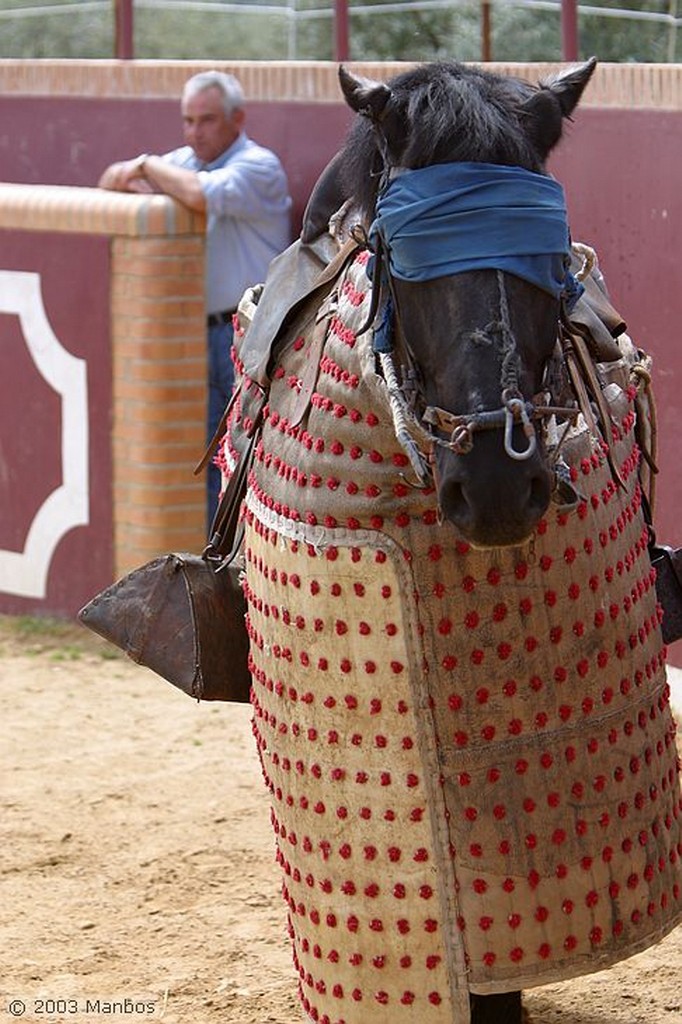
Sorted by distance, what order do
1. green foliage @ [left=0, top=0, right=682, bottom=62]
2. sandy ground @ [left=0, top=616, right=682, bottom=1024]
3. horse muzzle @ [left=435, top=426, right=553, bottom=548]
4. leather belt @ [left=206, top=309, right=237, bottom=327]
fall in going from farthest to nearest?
green foliage @ [left=0, top=0, right=682, bottom=62] → leather belt @ [left=206, top=309, right=237, bottom=327] → sandy ground @ [left=0, top=616, right=682, bottom=1024] → horse muzzle @ [left=435, top=426, right=553, bottom=548]

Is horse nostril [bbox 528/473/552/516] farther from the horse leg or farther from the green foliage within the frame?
the green foliage

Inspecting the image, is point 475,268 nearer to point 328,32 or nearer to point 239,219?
point 239,219

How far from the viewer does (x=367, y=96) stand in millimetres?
2555

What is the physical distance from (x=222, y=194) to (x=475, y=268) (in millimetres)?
4445

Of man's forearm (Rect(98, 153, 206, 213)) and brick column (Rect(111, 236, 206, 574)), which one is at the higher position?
man's forearm (Rect(98, 153, 206, 213))

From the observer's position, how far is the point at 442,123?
99.2 inches

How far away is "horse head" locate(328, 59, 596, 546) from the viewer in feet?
7.80

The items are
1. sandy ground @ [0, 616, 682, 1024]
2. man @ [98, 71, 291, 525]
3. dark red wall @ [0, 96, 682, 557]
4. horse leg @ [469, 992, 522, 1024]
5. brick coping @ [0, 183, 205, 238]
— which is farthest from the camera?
man @ [98, 71, 291, 525]

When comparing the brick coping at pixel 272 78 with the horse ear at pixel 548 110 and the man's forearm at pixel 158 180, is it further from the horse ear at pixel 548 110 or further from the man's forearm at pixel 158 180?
the horse ear at pixel 548 110

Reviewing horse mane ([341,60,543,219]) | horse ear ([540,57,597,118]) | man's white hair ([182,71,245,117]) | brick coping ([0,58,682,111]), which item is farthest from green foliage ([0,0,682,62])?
horse mane ([341,60,543,219])

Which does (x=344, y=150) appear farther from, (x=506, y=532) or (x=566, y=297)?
(x=506, y=532)

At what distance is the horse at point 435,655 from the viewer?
8.57ft

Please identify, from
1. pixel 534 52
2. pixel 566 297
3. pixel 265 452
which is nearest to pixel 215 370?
pixel 534 52

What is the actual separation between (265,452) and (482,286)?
769 millimetres
